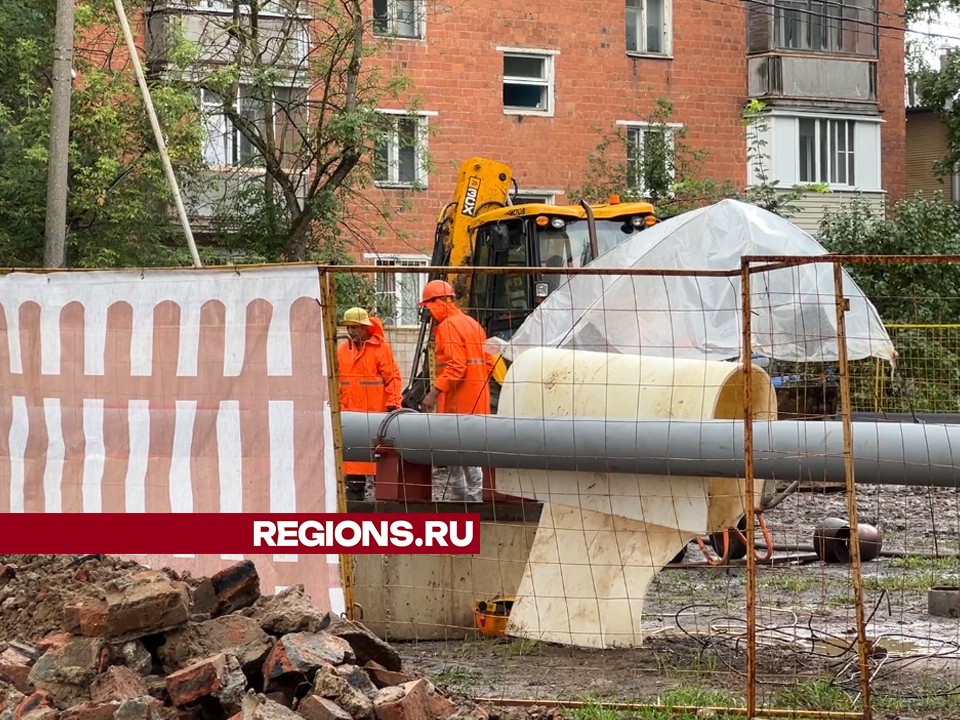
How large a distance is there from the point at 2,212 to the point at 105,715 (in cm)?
1500

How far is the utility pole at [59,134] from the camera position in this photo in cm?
1484

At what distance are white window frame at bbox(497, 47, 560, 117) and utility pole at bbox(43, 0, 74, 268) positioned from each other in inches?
610

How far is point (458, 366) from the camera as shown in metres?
10.4

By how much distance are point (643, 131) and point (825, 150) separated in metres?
4.63

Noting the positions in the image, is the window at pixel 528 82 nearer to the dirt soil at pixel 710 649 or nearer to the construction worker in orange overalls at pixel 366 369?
the construction worker in orange overalls at pixel 366 369

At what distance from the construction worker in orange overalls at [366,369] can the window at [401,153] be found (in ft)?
35.5

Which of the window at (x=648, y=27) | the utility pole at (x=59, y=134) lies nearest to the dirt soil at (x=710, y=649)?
the utility pole at (x=59, y=134)

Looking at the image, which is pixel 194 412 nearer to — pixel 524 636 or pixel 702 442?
pixel 524 636

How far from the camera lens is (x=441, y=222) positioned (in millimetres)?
17641

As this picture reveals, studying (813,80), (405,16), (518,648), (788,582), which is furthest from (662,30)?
(518,648)

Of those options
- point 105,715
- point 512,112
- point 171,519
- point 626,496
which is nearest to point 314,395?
point 171,519

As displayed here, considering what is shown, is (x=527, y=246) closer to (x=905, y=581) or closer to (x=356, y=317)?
(x=356, y=317)

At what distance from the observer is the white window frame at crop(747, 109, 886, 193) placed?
31406 mm

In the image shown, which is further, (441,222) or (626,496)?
(441,222)
